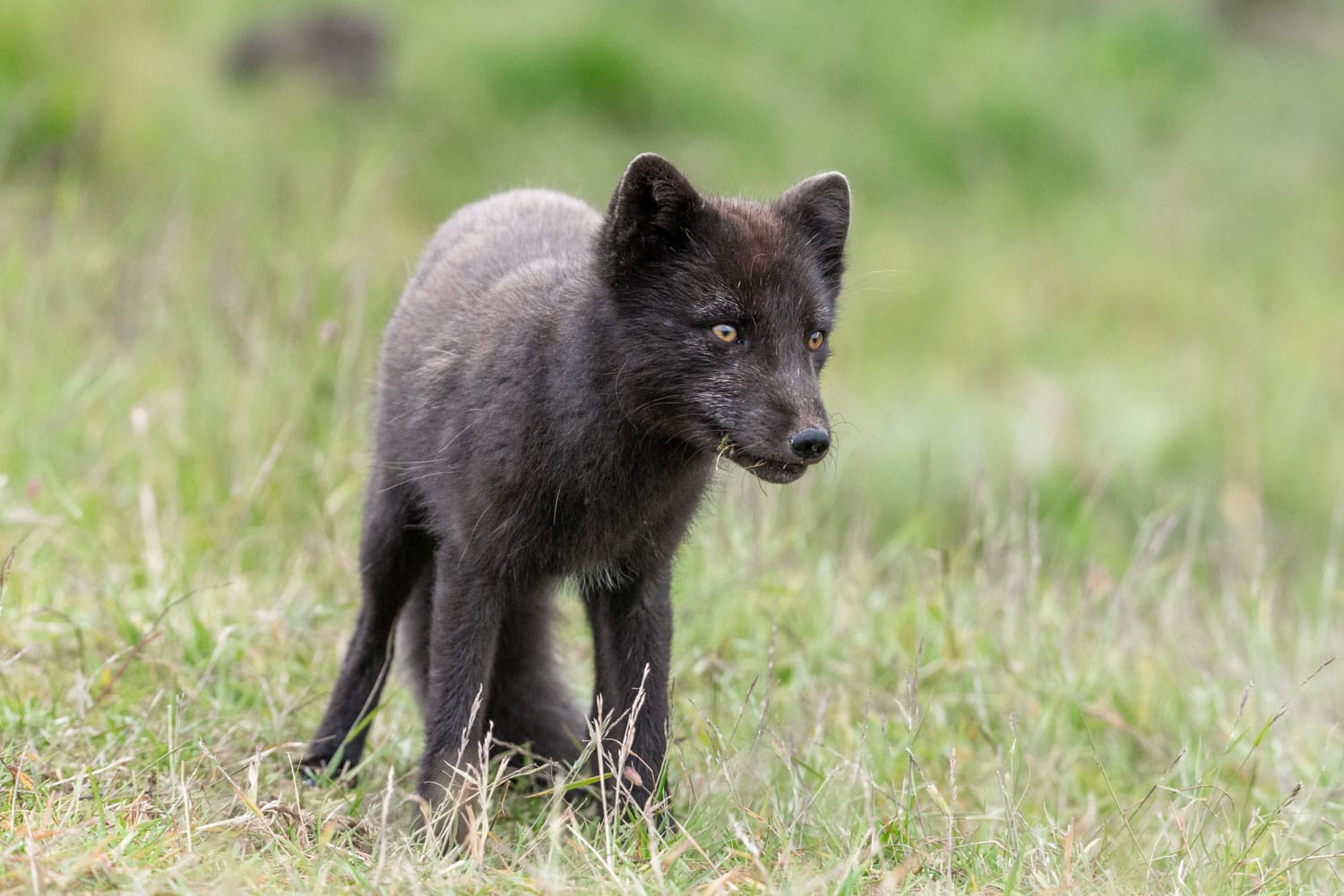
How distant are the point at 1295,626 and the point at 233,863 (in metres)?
4.99

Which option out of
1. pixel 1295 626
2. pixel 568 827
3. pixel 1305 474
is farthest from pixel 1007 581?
pixel 1305 474

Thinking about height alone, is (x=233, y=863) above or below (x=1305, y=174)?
below

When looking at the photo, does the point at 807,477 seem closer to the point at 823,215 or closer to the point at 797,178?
the point at 823,215

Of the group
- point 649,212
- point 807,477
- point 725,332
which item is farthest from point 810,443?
point 807,477

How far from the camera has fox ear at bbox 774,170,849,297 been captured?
4262 mm

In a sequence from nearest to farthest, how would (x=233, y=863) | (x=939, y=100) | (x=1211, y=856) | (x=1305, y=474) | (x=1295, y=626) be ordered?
1. (x=233, y=863)
2. (x=1211, y=856)
3. (x=1295, y=626)
4. (x=1305, y=474)
5. (x=939, y=100)

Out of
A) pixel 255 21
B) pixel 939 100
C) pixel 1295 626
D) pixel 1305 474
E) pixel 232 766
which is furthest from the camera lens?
pixel 939 100

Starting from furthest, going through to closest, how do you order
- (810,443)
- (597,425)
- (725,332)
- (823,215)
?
(823,215), (597,425), (725,332), (810,443)

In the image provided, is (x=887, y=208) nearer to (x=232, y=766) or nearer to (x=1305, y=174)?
(x=1305, y=174)

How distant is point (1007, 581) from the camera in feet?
18.7

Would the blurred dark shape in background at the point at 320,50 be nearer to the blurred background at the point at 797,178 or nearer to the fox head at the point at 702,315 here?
the blurred background at the point at 797,178

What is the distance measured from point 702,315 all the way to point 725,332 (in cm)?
7

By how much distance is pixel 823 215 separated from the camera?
432cm

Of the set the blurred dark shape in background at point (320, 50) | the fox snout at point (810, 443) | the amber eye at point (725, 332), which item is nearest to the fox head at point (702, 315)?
the amber eye at point (725, 332)
